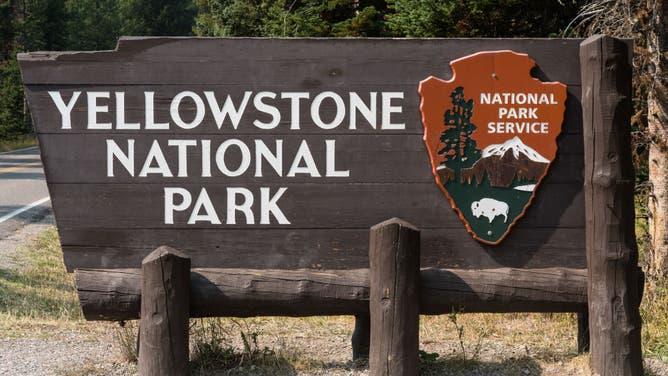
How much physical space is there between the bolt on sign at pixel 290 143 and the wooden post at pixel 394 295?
0.70ft

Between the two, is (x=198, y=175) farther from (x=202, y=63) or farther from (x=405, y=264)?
(x=405, y=264)

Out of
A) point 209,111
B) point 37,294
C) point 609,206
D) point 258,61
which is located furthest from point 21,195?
point 609,206

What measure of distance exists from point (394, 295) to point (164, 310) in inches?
46.4

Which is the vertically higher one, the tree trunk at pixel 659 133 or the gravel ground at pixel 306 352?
the tree trunk at pixel 659 133

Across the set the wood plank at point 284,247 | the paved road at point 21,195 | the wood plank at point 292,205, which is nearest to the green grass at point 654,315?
the wood plank at point 284,247

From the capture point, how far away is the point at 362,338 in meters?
5.21

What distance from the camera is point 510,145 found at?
4680 mm

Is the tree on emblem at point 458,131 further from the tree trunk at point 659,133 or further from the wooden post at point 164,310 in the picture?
the tree trunk at point 659,133

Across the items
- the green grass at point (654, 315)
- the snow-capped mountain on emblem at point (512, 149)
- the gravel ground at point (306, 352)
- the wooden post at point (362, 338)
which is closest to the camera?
the snow-capped mountain on emblem at point (512, 149)

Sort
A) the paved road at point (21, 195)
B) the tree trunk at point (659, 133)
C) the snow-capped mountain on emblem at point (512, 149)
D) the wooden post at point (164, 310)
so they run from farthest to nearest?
the paved road at point (21, 195) < the tree trunk at point (659, 133) < the snow-capped mountain on emblem at point (512, 149) < the wooden post at point (164, 310)

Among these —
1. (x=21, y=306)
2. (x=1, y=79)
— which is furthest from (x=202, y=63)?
(x=1, y=79)

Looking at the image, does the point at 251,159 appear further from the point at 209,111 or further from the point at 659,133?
the point at 659,133

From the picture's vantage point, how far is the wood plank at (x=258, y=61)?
15.1 feet

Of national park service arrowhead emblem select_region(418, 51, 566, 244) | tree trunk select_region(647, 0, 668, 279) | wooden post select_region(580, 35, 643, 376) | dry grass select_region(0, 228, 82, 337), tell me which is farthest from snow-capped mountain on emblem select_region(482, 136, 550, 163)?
dry grass select_region(0, 228, 82, 337)
